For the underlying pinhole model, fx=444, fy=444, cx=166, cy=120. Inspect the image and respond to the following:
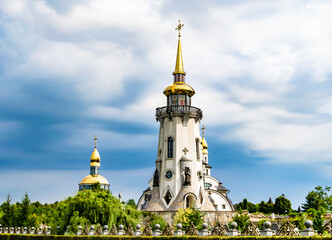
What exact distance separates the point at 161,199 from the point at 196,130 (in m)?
10.5

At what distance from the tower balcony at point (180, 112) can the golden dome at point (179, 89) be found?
6.89ft

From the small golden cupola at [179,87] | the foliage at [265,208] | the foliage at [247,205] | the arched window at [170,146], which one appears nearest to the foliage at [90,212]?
the arched window at [170,146]

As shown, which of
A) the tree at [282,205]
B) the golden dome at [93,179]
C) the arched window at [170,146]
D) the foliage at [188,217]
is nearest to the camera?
the foliage at [188,217]

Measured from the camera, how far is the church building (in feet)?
187

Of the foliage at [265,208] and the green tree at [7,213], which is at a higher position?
the foliage at [265,208]

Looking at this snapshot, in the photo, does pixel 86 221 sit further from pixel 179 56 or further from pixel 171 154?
pixel 179 56

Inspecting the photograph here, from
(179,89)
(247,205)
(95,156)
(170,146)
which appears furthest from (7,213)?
(247,205)

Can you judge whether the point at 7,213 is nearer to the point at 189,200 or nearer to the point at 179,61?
the point at 189,200

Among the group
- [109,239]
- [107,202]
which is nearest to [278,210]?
[107,202]

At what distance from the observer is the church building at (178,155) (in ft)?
187

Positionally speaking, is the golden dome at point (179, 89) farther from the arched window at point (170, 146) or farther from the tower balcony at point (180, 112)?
the arched window at point (170, 146)

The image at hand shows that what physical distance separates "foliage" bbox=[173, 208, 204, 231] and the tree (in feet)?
203

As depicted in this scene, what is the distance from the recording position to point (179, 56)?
6322cm

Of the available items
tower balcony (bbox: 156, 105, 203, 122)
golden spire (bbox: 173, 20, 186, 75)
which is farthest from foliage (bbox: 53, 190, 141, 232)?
golden spire (bbox: 173, 20, 186, 75)
